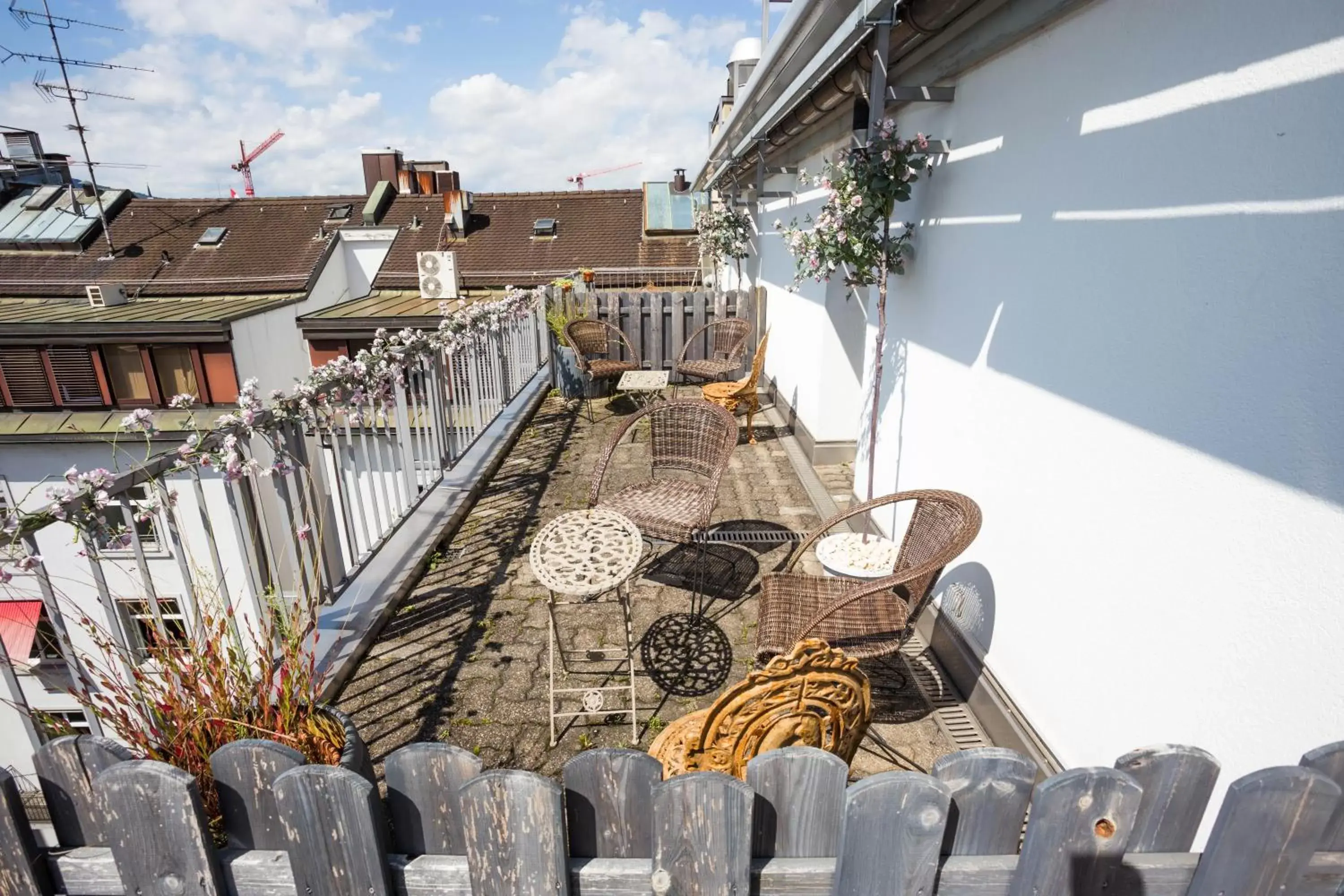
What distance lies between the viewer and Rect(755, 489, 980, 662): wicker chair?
7.43 feet

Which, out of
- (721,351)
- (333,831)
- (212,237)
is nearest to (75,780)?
(333,831)

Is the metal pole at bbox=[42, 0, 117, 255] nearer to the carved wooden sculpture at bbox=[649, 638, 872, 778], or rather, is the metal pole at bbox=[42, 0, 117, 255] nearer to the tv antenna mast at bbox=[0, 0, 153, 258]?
the tv antenna mast at bbox=[0, 0, 153, 258]

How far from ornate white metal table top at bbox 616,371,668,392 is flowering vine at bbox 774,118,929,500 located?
288cm

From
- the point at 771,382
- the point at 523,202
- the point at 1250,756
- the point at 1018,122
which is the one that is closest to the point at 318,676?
the point at 1250,756

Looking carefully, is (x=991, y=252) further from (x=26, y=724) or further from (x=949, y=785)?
(x=26, y=724)

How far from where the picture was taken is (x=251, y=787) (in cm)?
118

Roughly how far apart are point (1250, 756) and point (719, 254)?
31.9 feet

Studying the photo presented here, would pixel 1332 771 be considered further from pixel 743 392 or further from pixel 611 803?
pixel 743 392

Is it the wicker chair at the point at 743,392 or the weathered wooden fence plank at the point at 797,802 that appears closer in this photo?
the weathered wooden fence plank at the point at 797,802

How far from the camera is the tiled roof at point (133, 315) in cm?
1327

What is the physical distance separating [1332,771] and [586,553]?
223cm

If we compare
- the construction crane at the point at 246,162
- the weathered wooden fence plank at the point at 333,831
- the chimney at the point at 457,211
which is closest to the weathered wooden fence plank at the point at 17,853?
the weathered wooden fence plank at the point at 333,831

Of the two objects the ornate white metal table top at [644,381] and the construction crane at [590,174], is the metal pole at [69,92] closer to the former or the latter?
the ornate white metal table top at [644,381]

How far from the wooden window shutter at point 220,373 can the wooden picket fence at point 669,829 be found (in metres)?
15.4
